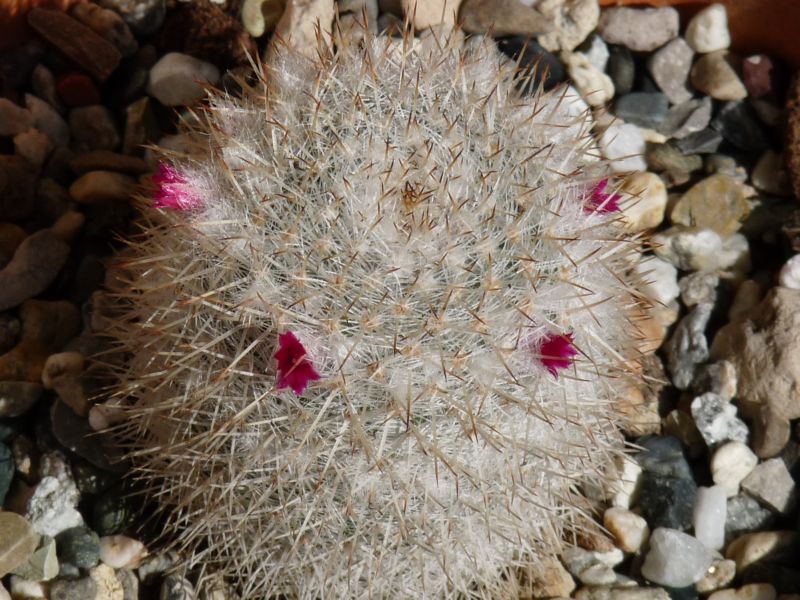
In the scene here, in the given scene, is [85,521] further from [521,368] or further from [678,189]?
[678,189]

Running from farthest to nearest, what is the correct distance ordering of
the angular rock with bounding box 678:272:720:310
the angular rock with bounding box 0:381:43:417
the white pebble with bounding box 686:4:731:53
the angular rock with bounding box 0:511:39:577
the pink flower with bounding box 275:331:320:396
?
the white pebble with bounding box 686:4:731:53 < the angular rock with bounding box 678:272:720:310 < the angular rock with bounding box 0:381:43:417 < the angular rock with bounding box 0:511:39:577 < the pink flower with bounding box 275:331:320:396

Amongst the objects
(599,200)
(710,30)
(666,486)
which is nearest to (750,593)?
(666,486)

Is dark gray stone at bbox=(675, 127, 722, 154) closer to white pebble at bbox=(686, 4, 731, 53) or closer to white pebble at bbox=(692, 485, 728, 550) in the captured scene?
white pebble at bbox=(686, 4, 731, 53)

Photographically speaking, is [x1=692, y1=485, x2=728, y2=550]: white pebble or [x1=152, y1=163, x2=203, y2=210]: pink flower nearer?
[x1=152, y1=163, x2=203, y2=210]: pink flower

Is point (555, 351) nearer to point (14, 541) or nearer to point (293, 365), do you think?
point (293, 365)

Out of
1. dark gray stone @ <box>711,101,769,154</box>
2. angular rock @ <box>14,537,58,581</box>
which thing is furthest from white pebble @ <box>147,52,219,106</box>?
dark gray stone @ <box>711,101,769,154</box>

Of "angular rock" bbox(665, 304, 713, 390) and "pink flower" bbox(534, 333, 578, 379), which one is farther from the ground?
"pink flower" bbox(534, 333, 578, 379)
